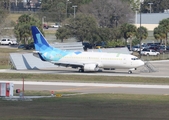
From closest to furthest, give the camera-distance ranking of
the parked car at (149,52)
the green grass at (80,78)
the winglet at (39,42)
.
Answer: the green grass at (80,78), the winglet at (39,42), the parked car at (149,52)

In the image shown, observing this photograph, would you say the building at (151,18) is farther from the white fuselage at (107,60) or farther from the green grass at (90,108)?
the green grass at (90,108)

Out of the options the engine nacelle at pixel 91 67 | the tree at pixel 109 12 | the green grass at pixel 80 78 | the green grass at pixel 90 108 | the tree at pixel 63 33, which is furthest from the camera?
the tree at pixel 109 12

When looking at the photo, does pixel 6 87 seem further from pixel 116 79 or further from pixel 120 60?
pixel 120 60

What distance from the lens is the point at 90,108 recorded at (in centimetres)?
2980

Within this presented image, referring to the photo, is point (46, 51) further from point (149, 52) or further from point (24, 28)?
point (24, 28)

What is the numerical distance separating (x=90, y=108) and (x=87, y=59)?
1093 inches

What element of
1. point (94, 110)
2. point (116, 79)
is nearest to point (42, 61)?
point (116, 79)

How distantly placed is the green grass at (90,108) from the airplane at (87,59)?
747 inches

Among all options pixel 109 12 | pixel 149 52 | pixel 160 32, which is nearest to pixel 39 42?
pixel 149 52

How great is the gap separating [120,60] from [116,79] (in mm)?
5787

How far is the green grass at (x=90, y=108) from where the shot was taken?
26266 mm

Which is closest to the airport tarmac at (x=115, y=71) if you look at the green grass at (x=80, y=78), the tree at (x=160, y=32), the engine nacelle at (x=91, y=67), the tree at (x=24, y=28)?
the engine nacelle at (x=91, y=67)

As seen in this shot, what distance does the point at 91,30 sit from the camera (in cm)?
10119

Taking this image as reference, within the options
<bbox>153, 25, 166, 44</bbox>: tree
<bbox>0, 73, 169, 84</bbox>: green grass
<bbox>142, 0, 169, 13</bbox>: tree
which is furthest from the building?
<bbox>0, 73, 169, 84</bbox>: green grass
